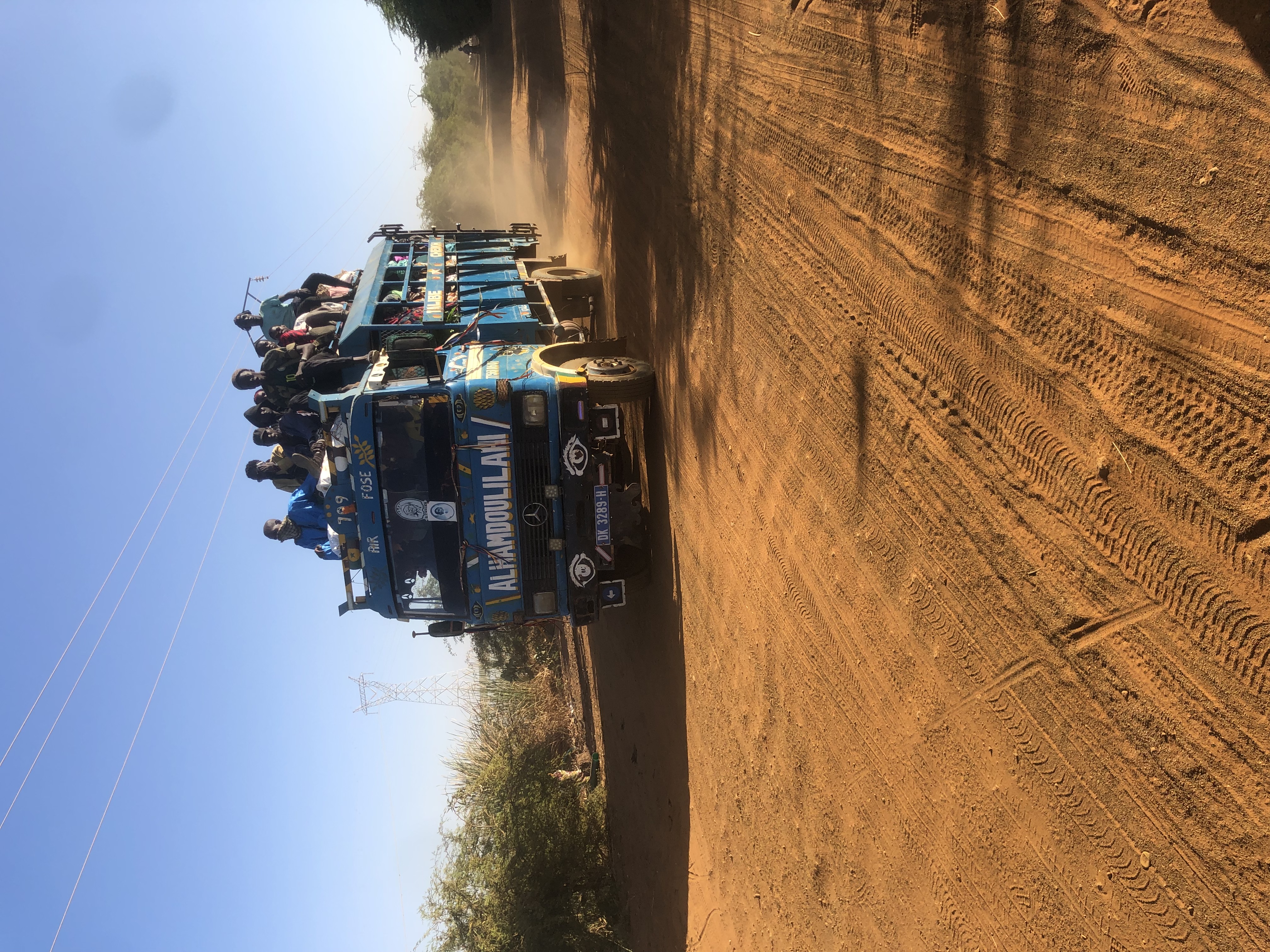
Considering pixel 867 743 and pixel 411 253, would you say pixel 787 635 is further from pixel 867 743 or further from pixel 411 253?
pixel 411 253

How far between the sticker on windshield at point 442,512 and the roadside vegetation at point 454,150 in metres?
17.0

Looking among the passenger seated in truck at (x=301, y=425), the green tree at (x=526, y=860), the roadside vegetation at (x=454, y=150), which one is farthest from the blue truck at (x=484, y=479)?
the roadside vegetation at (x=454, y=150)

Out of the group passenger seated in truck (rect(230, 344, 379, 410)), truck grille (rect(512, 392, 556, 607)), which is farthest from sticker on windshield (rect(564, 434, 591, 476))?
passenger seated in truck (rect(230, 344, 379, 410))

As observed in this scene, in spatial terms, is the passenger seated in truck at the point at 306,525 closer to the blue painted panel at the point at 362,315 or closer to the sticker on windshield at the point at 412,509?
the blue painted panel at the point at 362,315

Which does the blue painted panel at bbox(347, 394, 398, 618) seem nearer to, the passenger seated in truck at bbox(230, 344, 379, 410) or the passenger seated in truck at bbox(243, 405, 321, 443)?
the passenger seated in truck at bbox(230, 344, 379, 410)

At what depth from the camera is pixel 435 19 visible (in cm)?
1938

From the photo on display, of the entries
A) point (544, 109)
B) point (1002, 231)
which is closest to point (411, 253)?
point (544, 109)

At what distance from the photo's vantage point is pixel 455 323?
27.8 ft

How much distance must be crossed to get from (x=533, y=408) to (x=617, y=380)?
88 cm

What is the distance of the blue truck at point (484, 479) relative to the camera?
6.89 metres

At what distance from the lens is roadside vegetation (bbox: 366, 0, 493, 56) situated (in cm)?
1900

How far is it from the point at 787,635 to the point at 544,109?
1252 centimetres

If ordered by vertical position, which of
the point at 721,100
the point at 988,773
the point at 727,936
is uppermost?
the point at 721,100

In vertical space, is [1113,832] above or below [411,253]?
below
